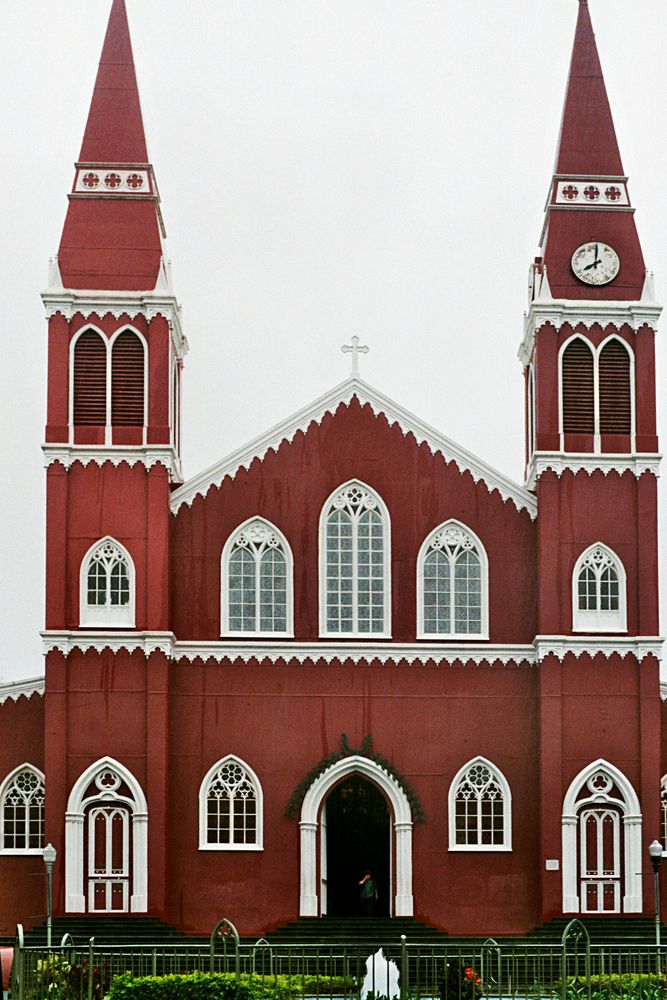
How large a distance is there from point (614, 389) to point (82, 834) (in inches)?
600

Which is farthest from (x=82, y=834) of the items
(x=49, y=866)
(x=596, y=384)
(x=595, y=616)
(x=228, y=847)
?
(x=596, y=384)

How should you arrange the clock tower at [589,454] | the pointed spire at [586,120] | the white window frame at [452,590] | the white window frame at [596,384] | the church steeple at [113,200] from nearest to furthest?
the clock tower at [589,454]
the white window frame at [452,590]
the white window frame at [596,384]
the church steeple at [113,200]
the pointed spire at [586,120]

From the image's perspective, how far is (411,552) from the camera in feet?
146

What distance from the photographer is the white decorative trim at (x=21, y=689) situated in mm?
44781

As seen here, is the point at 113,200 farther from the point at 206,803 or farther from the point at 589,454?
the point at 206,803

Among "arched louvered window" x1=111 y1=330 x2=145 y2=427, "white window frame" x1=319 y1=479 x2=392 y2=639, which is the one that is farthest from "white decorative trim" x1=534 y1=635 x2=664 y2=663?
"arched louvered window" x1=111 y1=330 x2=145 y2=427

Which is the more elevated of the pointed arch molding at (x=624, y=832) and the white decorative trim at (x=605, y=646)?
the white decorative trim at (x=605, y=646)

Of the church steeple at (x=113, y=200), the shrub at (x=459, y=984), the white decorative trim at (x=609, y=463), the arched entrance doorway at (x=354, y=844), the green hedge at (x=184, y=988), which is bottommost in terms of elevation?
the shrub at (x=459, y=984)

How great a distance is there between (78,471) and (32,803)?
747cm

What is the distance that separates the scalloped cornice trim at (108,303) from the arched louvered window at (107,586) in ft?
16.8

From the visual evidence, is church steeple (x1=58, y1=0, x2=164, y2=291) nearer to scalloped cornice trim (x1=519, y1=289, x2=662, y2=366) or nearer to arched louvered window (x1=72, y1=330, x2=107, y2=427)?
arched louvered window (x1=72, y1=330, x2=107, y2=427)

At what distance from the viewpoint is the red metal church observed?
142ft

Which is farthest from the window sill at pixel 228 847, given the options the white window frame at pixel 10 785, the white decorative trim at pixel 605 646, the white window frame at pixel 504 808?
the white decorative trim at pixel 605 646

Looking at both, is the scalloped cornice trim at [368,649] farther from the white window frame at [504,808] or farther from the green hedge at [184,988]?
the green hedge at [184,988]
